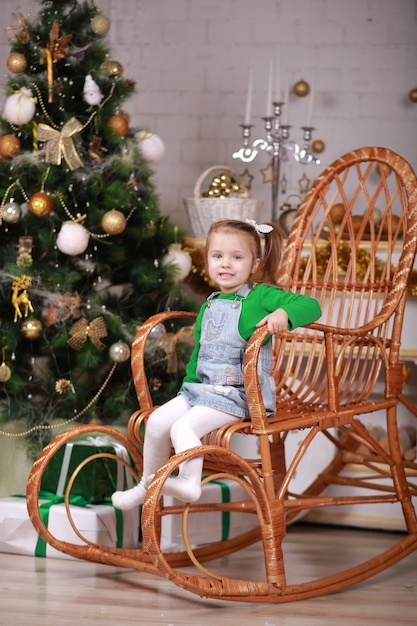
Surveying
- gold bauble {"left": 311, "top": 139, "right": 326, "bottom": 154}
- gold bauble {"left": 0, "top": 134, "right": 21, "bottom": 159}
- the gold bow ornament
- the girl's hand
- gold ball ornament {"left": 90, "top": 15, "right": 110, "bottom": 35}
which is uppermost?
gold ball ornament {"left": 90, "top": 15, "right": 110, "bottom": 35}

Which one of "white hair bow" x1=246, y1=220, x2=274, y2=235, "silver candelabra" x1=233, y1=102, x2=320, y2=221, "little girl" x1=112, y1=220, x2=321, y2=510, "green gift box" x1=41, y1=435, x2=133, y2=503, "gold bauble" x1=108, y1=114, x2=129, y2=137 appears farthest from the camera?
"silver candelabra" x1=233, y1=102, x2=320, y2=221

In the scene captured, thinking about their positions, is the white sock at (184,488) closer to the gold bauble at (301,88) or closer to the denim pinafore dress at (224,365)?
the denim pinafore dress at (224,365)

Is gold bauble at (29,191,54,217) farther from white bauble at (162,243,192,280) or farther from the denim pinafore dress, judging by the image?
the denim pinafore dress

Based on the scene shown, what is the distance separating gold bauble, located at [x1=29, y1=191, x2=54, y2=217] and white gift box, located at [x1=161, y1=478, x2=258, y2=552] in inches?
36.8

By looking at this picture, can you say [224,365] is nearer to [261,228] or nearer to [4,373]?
[261,228]

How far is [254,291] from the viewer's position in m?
2.21

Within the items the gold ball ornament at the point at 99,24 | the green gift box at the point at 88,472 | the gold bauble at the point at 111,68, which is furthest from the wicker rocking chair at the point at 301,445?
the gold ball ornament at the point at 99,24

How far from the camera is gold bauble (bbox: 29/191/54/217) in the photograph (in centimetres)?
272

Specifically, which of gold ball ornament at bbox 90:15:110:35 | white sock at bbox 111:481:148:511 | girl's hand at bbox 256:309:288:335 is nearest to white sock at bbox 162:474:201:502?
white sock at bbox 111:481:148:511

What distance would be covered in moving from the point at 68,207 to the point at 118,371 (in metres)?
0.55

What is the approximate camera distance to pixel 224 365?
2.16m

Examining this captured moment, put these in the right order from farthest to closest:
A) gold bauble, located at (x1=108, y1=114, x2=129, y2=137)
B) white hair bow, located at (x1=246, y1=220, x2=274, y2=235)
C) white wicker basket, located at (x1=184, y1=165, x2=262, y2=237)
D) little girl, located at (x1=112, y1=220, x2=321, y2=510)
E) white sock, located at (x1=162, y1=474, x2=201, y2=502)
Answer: white wicker basket, located at (x1=184, y1=165, x2=262, y2=237) < gold bauble, located at (x1=108, y1=114, x2=129, y2=137) < white hair bow, located at (x1=246, y1=220, x2=274, y2=235) < little girl, located at (x1=112, y1=220, x2=321, y2=510) < white sock, located at (x1=162, y1=474, x2=201, y2=502)

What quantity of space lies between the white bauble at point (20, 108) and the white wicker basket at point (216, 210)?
0.72 metres

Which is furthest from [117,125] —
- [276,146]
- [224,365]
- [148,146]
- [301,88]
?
[301,88]
